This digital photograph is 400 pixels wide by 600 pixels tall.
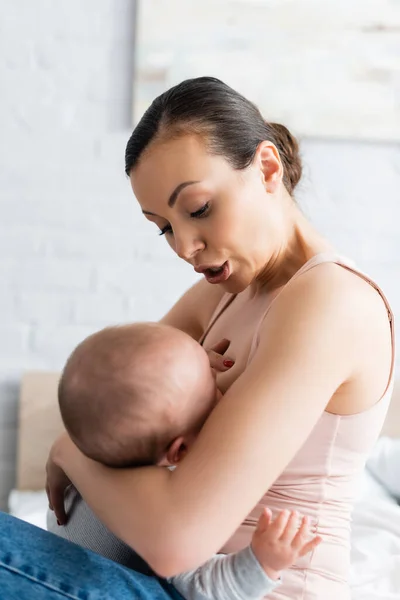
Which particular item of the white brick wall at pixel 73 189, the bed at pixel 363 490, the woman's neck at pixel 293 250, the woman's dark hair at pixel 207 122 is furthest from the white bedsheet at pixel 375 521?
the woman's dark hair at pixel 207 122

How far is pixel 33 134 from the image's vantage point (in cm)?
240

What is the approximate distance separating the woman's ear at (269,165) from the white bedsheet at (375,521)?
85 cm

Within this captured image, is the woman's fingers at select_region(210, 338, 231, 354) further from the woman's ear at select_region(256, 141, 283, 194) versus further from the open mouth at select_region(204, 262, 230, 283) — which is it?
the woman's ear at select_region(256, 141, 283, 194)

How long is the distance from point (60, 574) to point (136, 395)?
0.23 m

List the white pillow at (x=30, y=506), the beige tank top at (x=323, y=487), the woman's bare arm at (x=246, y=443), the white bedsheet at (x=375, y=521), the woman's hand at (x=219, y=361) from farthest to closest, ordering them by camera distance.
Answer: the white pillow at (x=30, y=506) → the white bedsheet at (x=375, y=521) → the woman's hand at (x=219, y=361) → the beige tank top at (x=323, y=487) → the woman's bare arm at (x=246, y=443)

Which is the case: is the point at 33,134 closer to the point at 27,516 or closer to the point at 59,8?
the point at 59,8

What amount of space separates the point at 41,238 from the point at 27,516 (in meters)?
0.83

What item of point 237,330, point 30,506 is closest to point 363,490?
point 30,506

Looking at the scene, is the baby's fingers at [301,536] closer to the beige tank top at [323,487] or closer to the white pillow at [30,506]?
the beige tank top at [323,487]

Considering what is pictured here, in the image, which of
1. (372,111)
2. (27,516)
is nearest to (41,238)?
(27,516)

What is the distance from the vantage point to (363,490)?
7.00ft

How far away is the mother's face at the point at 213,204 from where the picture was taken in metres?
1.12

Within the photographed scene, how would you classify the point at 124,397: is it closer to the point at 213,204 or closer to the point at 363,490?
the point at 213,204

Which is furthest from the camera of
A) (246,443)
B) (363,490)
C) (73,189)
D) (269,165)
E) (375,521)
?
(73,189)
